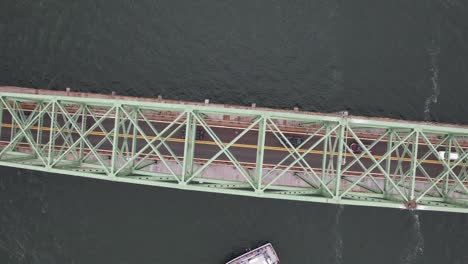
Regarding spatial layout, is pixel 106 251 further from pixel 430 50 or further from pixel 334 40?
pixel 430 50

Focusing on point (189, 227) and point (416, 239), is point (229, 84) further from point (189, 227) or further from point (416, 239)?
point (416, 239)

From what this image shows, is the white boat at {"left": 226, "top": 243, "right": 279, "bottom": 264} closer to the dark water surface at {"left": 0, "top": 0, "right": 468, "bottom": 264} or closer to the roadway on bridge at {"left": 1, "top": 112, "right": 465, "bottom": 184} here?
the dark water surface at {"left": 0, "top": 0, "right": 468, "bottom": 264}

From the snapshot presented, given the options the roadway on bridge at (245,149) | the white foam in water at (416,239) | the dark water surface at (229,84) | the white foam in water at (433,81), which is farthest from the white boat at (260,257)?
the white foam in water at (433,81)

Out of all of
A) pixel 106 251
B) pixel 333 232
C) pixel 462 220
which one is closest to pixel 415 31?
pixel 462 220

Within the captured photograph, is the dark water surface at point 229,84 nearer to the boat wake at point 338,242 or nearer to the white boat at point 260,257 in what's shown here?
the boat wake at point 338,242

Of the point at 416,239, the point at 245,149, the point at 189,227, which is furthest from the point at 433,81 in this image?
the point at 189,227

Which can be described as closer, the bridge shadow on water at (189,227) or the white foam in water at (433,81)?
the bridge shadow on water at (189,227)
